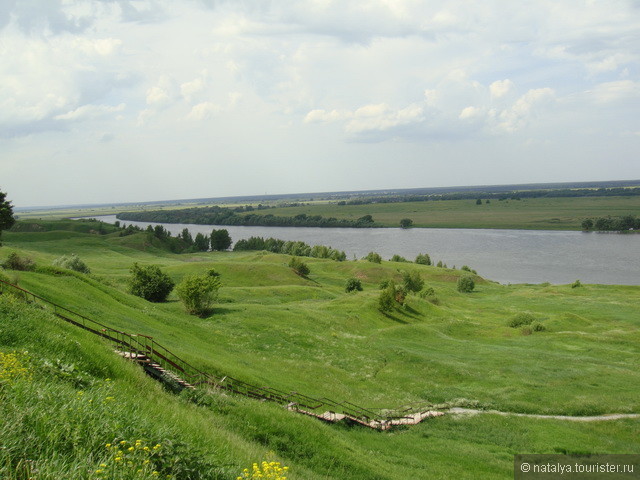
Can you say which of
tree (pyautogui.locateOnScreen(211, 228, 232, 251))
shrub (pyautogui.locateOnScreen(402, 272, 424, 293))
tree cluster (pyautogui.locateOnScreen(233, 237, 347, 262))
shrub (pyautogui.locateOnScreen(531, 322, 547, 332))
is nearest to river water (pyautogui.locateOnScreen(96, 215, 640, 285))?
tree cluster (pyautogui.locateOnScreen(233, 237, 347, 262))

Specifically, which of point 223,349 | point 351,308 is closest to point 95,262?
point 351,308

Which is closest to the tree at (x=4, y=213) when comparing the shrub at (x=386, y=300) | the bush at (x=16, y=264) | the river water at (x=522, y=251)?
the bush at (x=16, y=264)

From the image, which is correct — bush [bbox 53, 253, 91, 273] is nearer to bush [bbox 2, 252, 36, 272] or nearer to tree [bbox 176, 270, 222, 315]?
bush [bbox 2, 252, 36, 272]

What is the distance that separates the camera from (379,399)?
27516 millimetres

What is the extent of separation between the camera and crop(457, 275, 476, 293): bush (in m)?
91.6

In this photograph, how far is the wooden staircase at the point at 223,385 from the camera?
17.8 metres

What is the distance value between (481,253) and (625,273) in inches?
1684

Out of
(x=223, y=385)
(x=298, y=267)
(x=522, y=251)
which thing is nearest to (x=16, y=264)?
(x=223, y=385)

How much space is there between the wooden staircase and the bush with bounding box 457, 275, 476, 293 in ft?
232

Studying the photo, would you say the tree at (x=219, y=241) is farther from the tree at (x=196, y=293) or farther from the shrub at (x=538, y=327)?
the shrub at (x=538, y=327)

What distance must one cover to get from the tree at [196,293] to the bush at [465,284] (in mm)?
63430

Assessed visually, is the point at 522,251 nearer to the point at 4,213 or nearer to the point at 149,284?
the point at 149,284

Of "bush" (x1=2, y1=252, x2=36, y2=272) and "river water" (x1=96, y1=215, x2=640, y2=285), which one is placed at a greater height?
"bush" (x1=2, y1=252, x2=36, y2=272)

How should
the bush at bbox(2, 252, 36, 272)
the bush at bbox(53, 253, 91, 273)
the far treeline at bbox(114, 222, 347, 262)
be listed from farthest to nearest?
the far treeline at bbox(114, 222, 347, 262), the bush at bbox(53, 253, 91, 273), the bush at bbox(2, 252, 36, 272)
